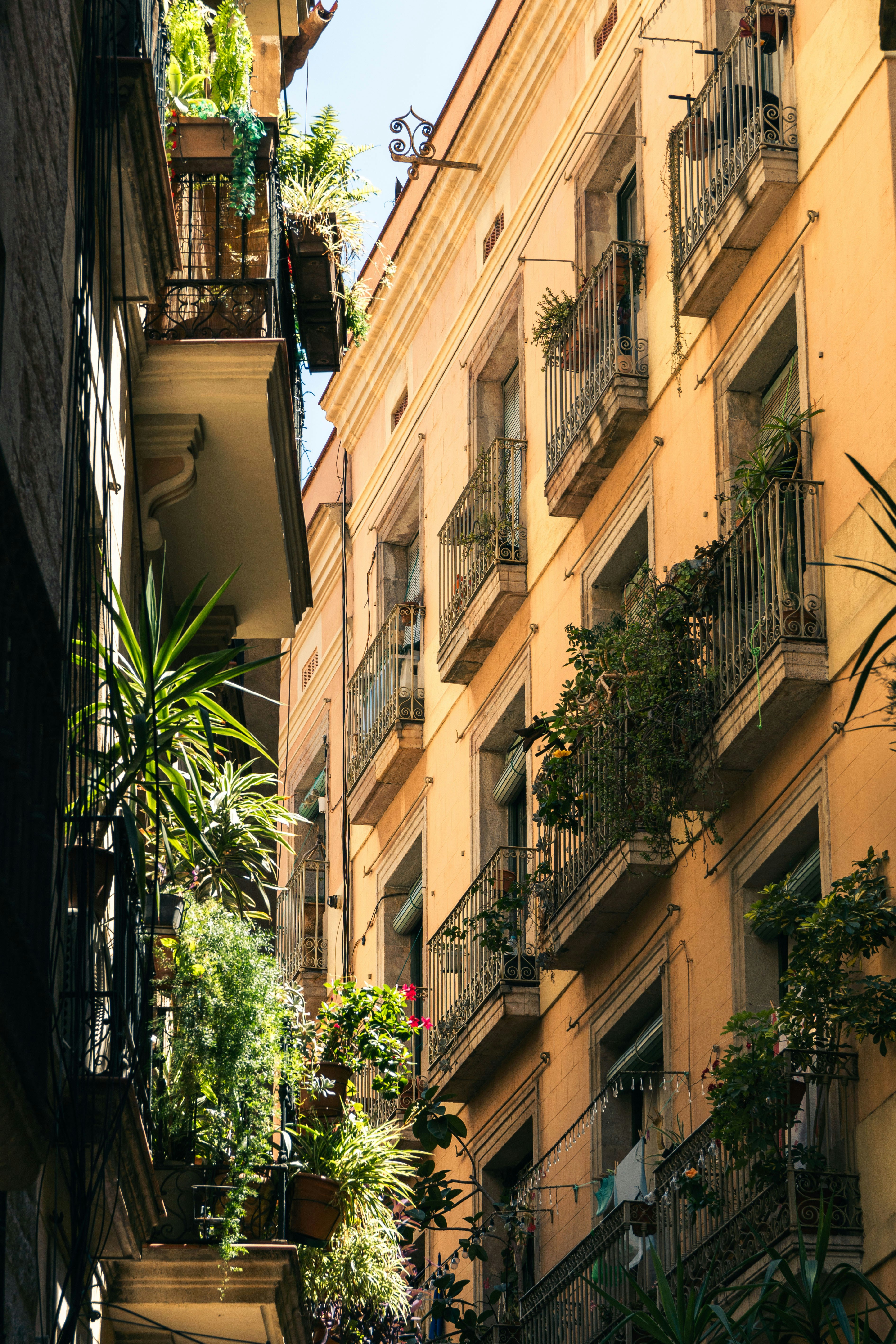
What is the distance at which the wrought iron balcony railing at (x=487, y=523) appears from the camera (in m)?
18.6

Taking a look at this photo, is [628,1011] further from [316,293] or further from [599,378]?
[316,293]

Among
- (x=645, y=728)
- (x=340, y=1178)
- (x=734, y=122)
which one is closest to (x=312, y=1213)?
(x=340, y=1178)

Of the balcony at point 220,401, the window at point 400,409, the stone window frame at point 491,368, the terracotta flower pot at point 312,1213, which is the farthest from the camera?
the window at point 400,409

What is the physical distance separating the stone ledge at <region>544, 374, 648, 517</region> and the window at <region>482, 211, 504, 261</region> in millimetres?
4290

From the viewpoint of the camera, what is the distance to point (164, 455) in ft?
35.5

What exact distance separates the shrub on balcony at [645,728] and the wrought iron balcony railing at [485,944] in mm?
1583

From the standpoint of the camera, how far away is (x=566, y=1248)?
1542cm

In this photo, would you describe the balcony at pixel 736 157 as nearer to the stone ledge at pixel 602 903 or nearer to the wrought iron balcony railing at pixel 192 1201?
the stone ledge at pixel 602 903

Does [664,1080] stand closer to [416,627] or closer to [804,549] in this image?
[804,549]

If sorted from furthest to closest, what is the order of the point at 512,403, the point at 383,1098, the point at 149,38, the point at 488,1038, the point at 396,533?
the point at 396,533 < the point at 512,403 < the point at 383,1098 < the point at 488,1038 < the point at 149,38

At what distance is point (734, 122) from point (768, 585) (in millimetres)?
3444

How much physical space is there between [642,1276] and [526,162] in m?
10.7

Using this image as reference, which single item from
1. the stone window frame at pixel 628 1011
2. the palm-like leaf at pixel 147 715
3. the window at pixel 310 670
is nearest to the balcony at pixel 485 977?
the stone window frame at pixel 628 1011

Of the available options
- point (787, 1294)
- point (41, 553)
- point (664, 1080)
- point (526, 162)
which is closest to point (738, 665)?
point (664, 1080)
